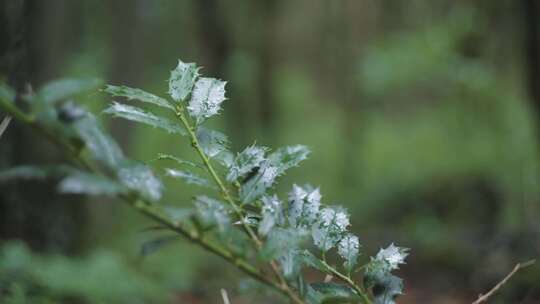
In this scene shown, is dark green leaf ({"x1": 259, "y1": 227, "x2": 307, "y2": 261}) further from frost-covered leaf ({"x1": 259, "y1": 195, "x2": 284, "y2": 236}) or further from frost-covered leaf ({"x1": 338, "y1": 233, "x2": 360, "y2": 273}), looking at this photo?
frost-covered leaf ({"x1": 338, "y1": 233, "x2": 360, "y2": 273})

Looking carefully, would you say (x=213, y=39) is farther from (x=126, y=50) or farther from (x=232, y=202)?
(x=232, y=202)

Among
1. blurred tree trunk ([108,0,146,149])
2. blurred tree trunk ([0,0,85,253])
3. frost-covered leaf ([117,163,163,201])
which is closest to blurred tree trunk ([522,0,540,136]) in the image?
blurred tree trunk ([0,0,85,253])

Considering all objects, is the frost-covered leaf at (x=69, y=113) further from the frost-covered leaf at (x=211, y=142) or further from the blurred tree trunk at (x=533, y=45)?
the blurred tree trunk at (x=533, y=45)

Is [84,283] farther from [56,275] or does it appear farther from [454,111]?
[454,111]

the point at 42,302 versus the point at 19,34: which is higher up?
the point at 19,34

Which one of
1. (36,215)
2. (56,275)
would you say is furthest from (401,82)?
(56,275)

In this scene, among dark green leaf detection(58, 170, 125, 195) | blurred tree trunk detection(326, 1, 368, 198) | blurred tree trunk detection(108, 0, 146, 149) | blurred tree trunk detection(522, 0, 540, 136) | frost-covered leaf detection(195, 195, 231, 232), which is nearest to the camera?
dark green leaf detection(58, 170, 125, 195)
